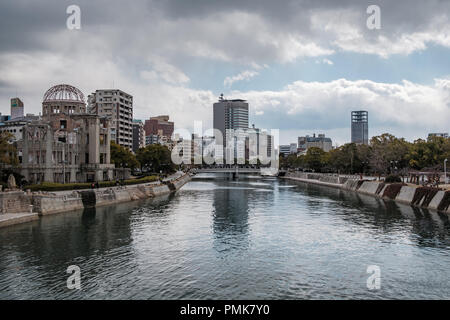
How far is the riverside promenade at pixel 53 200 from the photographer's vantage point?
5056 cm

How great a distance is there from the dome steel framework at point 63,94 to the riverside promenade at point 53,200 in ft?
122

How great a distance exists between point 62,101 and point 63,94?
261 cm

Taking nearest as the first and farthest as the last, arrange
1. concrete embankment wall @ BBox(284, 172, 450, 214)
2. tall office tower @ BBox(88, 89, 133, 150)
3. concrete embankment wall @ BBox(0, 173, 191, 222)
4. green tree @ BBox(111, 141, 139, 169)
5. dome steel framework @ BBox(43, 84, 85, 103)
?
concrete embankment wall @ BBox(0, 173, 191, 222) → concrete embankment wall @ BBox(284, 172, 450, 214) → dome steel framework @ BBox(43, 84, 85, 103) → green tree @ BBox(111, 141, 139, 169) → tall office tower @ BBox(88, 89, 133, 150)

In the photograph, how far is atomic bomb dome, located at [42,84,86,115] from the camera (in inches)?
4011

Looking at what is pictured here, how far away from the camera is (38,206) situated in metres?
55.5

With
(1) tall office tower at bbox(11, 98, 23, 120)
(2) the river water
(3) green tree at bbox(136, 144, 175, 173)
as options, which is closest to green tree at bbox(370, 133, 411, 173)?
(2) the river water

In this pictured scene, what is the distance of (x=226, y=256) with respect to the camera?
35250 millimetres

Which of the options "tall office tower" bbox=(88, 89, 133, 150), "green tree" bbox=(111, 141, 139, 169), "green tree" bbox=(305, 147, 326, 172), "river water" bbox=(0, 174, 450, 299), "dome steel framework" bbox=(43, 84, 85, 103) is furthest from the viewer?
"green tree" bbox=(305, 147, 326, 172)

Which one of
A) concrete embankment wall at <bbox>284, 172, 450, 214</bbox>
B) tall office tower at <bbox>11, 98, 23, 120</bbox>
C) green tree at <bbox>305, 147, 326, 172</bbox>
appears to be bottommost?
concrete embankment wall at <bbox>284, 172, 450, 214</bbox>

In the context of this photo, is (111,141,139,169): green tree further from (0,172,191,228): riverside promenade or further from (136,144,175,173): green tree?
(0,172,191,228): riverside promenade

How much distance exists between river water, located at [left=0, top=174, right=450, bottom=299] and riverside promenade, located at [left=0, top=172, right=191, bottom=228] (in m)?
2.06

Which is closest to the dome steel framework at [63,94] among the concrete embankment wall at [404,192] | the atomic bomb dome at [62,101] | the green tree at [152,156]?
the atomic bomb dome at [62,101]
